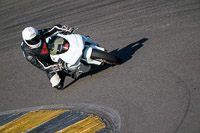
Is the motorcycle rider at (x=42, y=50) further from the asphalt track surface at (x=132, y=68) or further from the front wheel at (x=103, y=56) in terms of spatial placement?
the front wheel at (x=103, y=56)

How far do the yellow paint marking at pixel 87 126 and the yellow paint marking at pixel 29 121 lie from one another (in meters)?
0.82

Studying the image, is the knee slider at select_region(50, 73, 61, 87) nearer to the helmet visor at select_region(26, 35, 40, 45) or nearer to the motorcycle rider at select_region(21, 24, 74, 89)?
the motorcycle rider at select_region(21, 24, 74, 89)

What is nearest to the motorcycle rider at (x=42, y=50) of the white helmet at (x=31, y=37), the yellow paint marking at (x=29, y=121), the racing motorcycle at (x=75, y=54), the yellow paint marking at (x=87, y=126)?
the white helmet at (x=31, y=37)

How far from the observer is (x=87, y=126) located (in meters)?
6.67

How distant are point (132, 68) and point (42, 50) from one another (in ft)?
7.03

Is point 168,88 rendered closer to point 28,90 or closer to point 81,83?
point 81,83

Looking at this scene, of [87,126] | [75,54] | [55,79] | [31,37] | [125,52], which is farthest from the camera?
[125,52]

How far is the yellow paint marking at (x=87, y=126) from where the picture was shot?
6481 millimetres

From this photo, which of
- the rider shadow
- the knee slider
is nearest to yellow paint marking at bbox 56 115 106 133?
the knee slider

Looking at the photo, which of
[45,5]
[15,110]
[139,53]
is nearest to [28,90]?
[15,110]

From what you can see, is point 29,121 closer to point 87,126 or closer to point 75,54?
point 87,126

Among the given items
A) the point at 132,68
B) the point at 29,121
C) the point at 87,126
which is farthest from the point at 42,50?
the point at 87,126

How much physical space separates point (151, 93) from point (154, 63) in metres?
1.22

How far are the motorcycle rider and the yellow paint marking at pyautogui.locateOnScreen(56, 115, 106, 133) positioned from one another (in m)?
1.35
